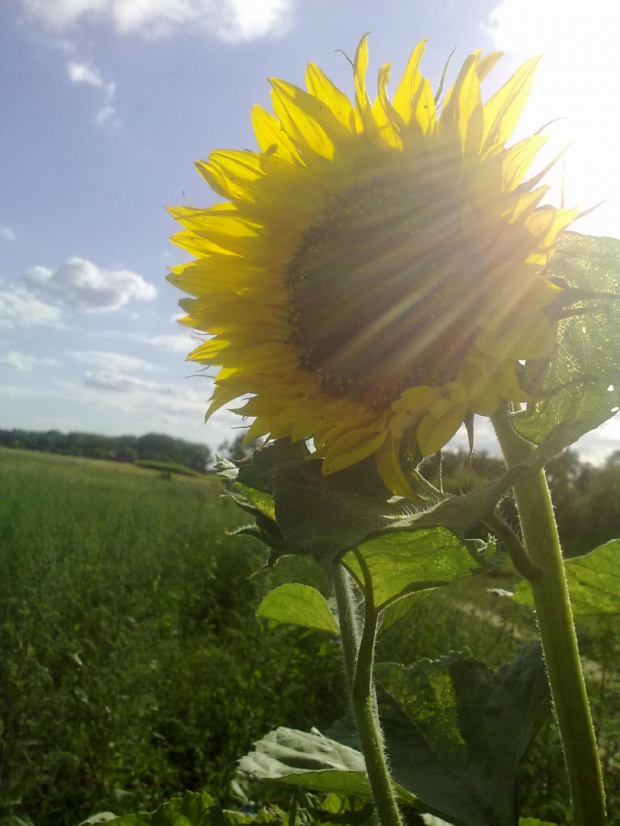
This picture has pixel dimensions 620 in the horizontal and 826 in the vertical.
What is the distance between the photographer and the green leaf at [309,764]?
30.9 inches

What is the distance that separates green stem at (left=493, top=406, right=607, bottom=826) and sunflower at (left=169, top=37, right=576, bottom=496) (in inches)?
3.2

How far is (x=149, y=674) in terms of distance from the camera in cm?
321

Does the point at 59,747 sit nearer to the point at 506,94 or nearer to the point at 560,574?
the point at 560,574

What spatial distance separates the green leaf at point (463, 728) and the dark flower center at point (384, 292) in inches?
16.9

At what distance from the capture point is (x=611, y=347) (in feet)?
1.97

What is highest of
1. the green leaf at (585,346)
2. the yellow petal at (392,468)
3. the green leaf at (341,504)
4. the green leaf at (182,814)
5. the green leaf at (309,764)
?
the green leaf at (585,346)

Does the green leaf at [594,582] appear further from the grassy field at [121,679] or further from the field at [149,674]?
the grassy field at [121,679]

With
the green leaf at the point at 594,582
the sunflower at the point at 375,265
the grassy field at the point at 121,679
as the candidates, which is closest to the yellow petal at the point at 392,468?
the sunflower at the point at 375,265

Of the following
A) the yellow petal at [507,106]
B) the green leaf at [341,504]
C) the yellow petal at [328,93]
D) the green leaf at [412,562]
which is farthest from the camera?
the yellow petal at [328,93]

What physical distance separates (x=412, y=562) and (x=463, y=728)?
0.38m

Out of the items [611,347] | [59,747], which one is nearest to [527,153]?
[611,347]

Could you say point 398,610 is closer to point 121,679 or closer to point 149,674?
point 121,679

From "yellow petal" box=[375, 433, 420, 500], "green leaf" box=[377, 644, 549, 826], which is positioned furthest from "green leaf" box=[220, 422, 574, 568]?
"green leaf" box=[377, 644, 549, 826]

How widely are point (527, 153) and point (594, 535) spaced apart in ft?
30.8
